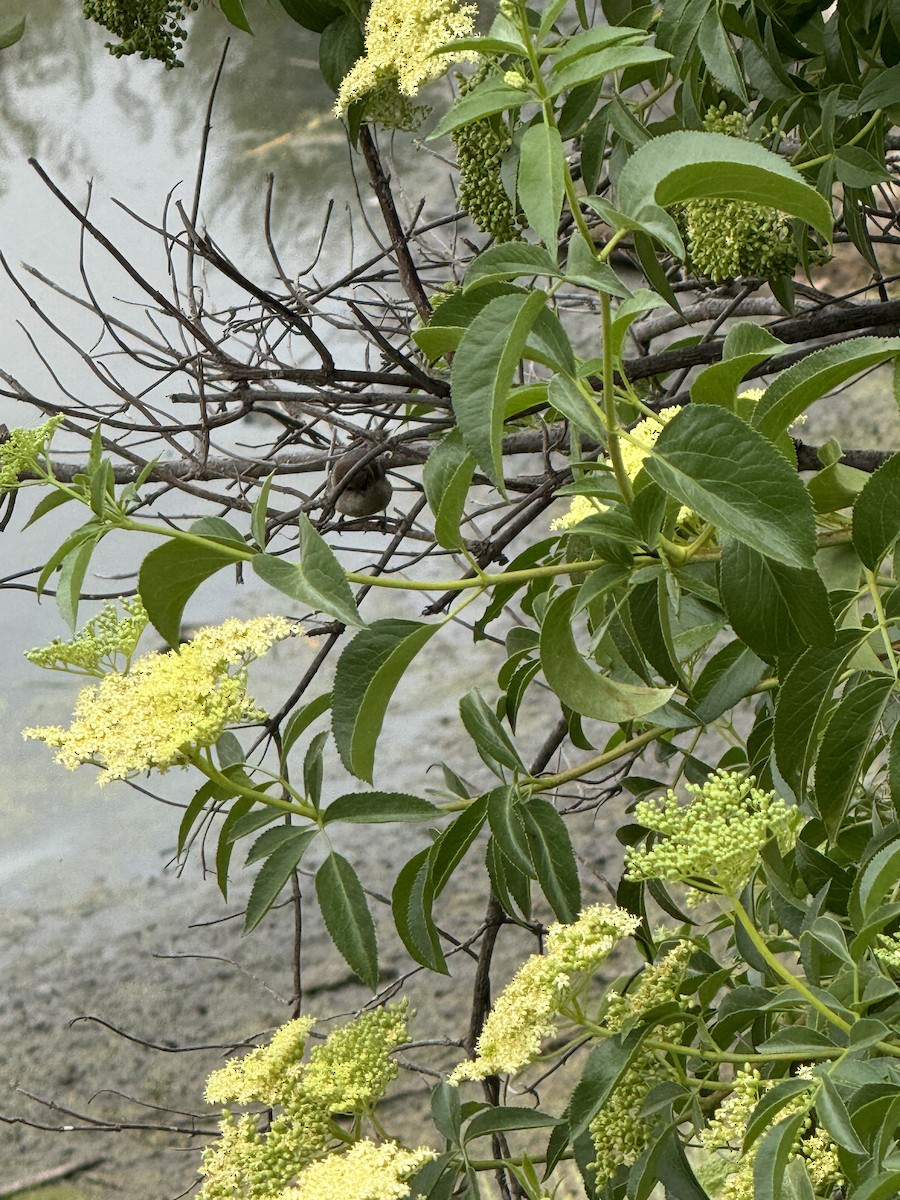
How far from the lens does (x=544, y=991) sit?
20.0 inches

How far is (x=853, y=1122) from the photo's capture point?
35 cm

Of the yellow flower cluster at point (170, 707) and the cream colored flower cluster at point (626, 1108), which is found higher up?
the yellow flower cluster at point (170, 707)

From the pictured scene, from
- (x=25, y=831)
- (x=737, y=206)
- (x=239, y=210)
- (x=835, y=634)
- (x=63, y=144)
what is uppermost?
(x=63, y=144)

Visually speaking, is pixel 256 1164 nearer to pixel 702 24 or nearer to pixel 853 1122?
pixel 853 1122

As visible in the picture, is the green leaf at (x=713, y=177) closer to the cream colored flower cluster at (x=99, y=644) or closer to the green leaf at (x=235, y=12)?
the cream colored flower cluster at (x=99, y=644)

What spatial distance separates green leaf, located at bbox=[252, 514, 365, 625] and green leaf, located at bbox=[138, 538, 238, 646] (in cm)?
2

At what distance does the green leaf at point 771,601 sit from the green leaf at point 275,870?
0.25 meters

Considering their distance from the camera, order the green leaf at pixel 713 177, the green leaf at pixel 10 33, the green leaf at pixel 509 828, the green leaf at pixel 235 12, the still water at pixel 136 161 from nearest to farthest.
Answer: the green leaf at pixel 713 177 → the green leaf at pixel 509 828 → the green leaf at pixel 235 12 → the green leaf at pixel 10 33 → the still water at pixel 136 161

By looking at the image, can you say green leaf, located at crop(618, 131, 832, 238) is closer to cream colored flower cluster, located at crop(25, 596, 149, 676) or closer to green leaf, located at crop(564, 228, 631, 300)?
green leaf, located at crop(564, 228, 631, 300)

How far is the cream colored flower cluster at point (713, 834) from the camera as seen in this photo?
385mm

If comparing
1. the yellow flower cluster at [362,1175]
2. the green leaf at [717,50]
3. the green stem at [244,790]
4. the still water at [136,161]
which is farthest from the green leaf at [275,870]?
the still water at [136,161]

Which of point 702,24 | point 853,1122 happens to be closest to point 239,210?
point 702,24

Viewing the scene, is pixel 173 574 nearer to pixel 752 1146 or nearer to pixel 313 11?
pixel 752 1146

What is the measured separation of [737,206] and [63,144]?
161cm
